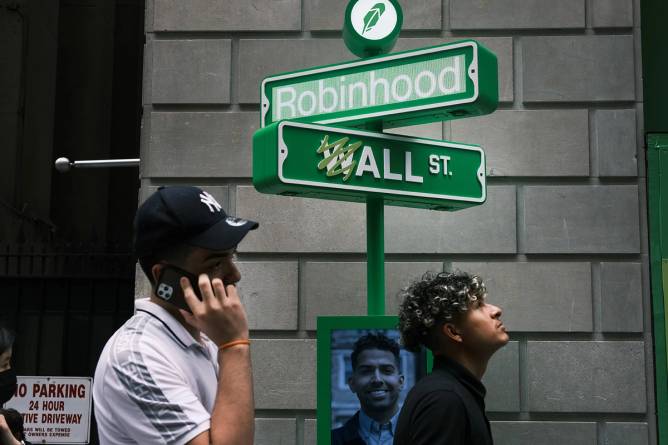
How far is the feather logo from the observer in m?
5.00

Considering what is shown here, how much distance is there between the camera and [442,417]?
288 centimetres

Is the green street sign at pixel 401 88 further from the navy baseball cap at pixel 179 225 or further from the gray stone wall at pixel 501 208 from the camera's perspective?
the navy baseball cap at pixel 179 225

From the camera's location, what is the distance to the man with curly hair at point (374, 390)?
438cm

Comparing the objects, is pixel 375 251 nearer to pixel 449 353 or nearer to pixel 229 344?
pixel 449 353

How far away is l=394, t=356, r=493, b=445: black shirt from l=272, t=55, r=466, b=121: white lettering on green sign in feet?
6.24

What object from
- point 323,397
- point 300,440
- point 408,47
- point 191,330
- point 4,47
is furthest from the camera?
point 4,47

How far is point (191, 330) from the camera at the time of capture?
2.20 meters

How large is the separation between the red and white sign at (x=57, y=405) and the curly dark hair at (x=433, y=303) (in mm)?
5203

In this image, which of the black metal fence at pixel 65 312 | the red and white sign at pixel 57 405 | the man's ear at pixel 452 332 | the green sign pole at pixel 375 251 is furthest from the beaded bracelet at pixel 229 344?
the black metal fence at pixel 65 312

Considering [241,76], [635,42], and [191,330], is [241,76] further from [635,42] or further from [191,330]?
[191,330]

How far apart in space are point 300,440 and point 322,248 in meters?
1.31

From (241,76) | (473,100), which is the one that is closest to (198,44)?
(241,76)

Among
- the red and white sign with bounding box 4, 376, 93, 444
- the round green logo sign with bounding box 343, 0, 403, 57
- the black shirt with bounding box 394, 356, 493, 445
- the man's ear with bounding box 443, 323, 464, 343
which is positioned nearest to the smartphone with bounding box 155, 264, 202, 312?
the black shirt with bounding box 394, 356, 493, 445

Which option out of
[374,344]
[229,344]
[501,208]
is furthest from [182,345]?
[501,208]
